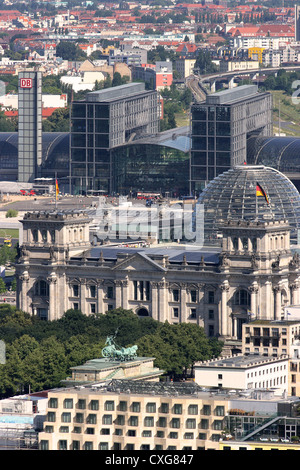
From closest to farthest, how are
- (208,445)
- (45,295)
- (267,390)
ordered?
(208,445), (267,390), (45,295)

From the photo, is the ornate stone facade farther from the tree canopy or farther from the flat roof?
the flat roof

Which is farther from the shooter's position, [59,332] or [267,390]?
[59,332]

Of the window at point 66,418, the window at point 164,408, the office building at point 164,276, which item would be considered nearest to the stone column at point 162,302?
the office building at point 164,276

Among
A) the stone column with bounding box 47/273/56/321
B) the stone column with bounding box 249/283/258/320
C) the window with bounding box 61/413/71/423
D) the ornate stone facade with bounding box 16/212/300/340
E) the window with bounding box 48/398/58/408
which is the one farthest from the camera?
the stone column with bounding box 47/273/56/321

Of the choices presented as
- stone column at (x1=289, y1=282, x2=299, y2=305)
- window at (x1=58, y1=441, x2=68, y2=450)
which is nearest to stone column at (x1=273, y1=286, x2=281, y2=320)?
stone column at (x1=289, y1=282, x2=299, y2=305)

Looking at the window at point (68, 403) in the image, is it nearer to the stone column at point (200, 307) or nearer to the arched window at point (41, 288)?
the stone column at point (200, 307)
